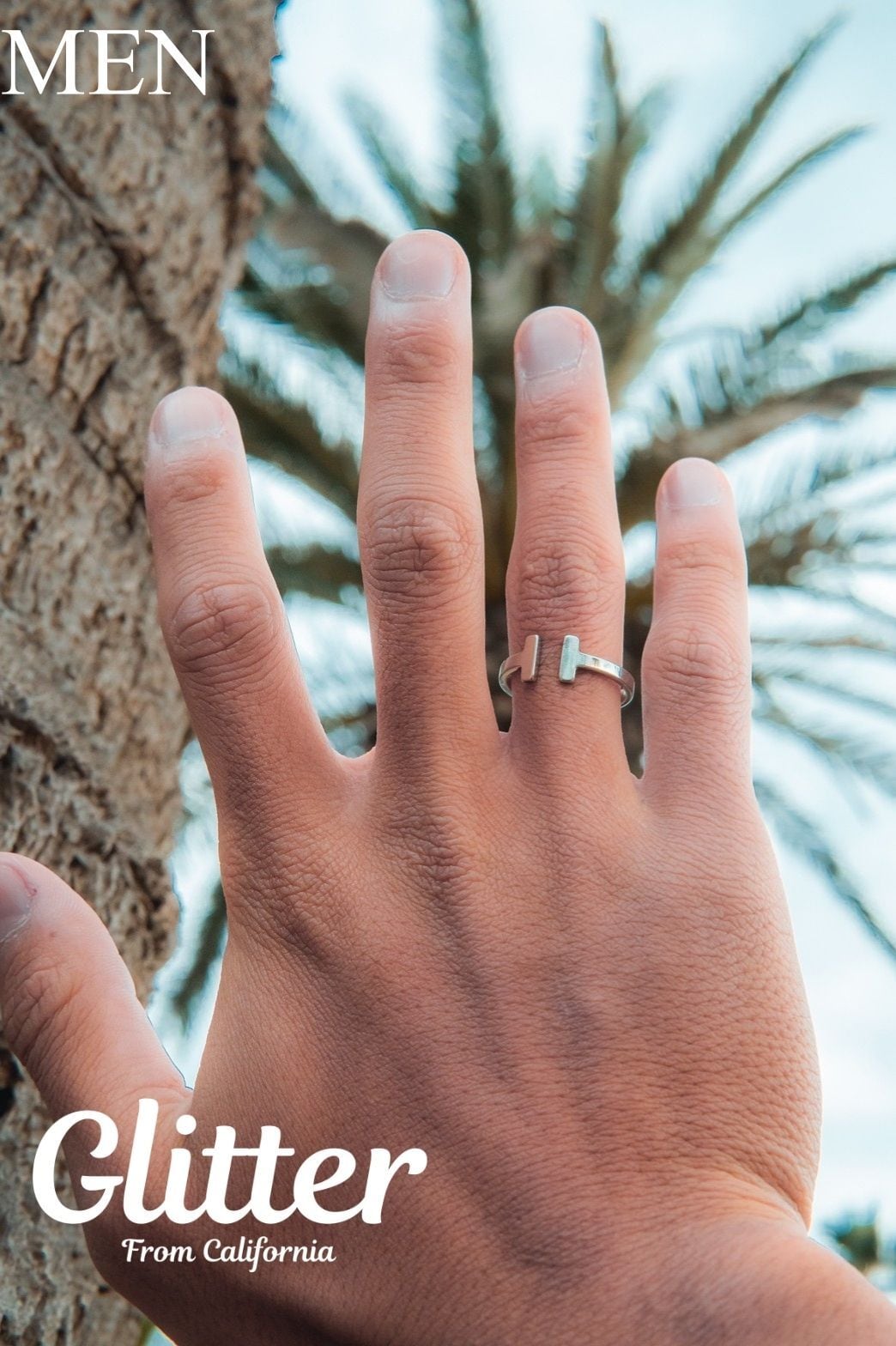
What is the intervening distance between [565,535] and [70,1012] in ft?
2.52

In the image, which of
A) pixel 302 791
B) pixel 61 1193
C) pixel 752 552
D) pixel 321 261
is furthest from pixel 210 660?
pixel 752 552

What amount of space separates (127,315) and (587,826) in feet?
3.53

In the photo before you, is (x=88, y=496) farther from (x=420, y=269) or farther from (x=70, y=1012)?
(x=70, y=1012)

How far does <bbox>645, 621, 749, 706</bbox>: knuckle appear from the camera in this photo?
4.92 feet

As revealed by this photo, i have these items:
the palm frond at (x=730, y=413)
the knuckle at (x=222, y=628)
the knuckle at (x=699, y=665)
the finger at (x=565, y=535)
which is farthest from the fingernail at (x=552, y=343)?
the palm frond at (x=730, y=413)

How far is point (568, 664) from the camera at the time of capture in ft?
4.68

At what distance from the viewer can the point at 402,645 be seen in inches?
54.4

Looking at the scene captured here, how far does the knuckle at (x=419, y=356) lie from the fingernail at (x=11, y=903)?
698 millimetres

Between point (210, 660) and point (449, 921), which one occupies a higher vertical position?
point (210, 660)

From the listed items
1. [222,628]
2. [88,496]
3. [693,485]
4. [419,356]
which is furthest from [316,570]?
[222,628]

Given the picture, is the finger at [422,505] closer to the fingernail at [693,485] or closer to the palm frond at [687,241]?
the fingernail at [693,485]

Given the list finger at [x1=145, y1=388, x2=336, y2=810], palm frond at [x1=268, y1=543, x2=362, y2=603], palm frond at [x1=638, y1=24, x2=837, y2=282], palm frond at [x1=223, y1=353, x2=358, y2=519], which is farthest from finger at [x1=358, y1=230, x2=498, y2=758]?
palm frond at [x1=638, y1=24, x2=837, y2=282]

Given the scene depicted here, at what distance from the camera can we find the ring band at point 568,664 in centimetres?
143

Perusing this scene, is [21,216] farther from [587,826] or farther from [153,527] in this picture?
[587,826]
